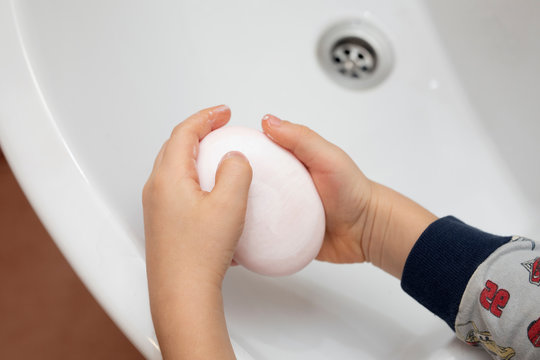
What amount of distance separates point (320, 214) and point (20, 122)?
25cm

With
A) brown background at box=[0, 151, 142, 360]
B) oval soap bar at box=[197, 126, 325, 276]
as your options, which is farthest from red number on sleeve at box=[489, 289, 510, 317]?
brown background at box=[0, 151, 142, 360]

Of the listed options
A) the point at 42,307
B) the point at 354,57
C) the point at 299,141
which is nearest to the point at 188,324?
the point at 299,141

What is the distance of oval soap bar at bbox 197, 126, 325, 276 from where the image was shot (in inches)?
15.2

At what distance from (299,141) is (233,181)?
0.10 m

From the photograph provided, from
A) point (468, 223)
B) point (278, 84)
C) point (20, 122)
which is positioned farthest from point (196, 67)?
point (468, 223)

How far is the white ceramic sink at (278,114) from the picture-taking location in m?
0.38

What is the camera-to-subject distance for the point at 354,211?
1.61 ft

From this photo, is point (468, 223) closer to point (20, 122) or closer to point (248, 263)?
point (248, 263)

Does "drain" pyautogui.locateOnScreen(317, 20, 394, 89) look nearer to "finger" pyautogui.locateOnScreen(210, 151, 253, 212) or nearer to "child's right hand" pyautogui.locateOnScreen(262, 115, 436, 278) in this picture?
"child's right hand" pyautogui.locateOnScreen(262, 115, 436, 278)

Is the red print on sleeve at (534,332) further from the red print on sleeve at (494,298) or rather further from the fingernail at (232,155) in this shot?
the fingernail at (232,155)

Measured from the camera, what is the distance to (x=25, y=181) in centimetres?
37

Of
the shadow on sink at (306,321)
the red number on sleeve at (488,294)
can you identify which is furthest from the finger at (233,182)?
the red number on sleeve at (488,294)

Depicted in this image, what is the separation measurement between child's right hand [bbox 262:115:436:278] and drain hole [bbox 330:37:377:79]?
0.16 m

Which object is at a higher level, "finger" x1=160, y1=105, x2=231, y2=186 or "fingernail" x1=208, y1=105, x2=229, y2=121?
"fingernail" x1=208, y1=105, x2=229, y2=121
